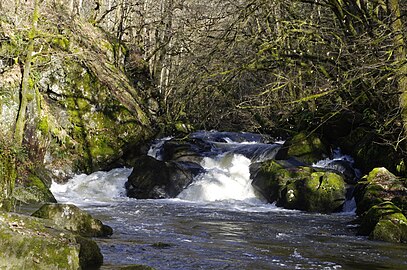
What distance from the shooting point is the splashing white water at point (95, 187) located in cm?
1465

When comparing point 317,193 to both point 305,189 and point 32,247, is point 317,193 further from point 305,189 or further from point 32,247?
point 32,247

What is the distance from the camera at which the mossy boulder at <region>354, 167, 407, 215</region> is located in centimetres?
1028

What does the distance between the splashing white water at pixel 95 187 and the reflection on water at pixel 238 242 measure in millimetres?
2562

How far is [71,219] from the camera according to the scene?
25.1ft

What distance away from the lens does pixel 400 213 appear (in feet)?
29.5

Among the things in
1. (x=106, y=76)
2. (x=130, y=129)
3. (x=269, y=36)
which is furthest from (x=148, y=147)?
(x=269, y=36)

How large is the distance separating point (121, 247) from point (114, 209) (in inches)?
209

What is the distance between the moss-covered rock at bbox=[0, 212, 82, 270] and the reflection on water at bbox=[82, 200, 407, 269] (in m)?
1.09

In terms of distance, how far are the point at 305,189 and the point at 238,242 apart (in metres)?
5.38

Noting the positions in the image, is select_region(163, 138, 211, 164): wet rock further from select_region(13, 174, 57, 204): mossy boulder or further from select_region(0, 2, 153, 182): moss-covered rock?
select_region(13, 174, 57, 204): mossy boulder

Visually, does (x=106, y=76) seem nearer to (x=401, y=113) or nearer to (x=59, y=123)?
(x=59, y=123)

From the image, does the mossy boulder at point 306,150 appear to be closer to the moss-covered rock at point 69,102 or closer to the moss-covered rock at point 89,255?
the moss-covered rock at point 69,102

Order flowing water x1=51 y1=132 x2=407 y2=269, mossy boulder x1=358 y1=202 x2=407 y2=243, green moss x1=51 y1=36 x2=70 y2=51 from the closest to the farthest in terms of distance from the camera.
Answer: flowing water x1=51 y1=132 x2=407 y2=269
mossy boulder x1=358 y1=202 x2=407 y2=243
green moss x1=51 y1=36 x2=70 y2=51

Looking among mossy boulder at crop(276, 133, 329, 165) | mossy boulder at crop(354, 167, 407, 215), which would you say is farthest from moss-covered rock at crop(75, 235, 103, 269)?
mossy boulder at crop(276, 133, 329, 165)
